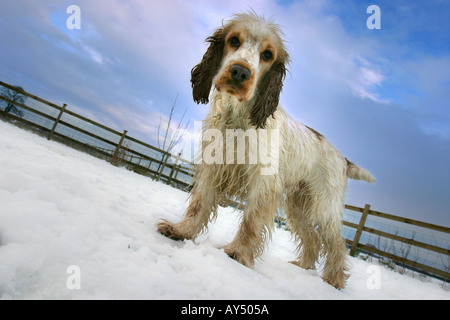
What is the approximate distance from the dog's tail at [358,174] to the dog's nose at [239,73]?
2.53 metres

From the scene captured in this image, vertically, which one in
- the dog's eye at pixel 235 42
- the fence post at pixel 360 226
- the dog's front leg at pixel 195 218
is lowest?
the dog's front leg at pixel 195 218

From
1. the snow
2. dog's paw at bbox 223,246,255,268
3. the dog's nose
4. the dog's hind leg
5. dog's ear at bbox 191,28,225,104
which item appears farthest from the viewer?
the dog's hind leg

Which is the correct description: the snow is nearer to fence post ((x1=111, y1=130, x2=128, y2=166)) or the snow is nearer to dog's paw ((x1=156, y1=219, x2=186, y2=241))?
dog's paw ((x1=156, y1=219, x2=186, y2=241))

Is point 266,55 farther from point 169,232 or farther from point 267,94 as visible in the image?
point 169,232

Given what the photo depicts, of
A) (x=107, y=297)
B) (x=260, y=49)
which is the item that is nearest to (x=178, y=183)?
(x=260, y=49)

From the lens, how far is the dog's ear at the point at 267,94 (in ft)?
7.81

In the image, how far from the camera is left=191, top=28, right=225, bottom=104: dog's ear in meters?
2.52

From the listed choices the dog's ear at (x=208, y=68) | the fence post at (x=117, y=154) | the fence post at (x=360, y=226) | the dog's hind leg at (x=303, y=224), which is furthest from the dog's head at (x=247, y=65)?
the fence post at (x=117, y=154)

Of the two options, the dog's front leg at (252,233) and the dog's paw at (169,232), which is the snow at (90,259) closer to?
the dog's paw at (169,232)

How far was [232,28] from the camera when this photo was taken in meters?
2.40

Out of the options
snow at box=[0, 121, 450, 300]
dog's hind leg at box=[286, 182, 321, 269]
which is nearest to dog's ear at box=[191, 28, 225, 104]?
snow at box=[0, 121, 450, 300]

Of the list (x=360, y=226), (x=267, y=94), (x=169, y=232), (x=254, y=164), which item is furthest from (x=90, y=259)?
(x=360, y=226)

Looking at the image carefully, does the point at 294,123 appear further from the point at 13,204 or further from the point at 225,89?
the point at 13,204

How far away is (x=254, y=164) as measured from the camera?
7.94ft
